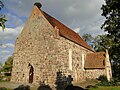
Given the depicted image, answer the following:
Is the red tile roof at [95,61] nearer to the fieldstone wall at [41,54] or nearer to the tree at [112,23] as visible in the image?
the fieldstone wall at [41,54]

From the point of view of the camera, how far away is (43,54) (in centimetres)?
2339

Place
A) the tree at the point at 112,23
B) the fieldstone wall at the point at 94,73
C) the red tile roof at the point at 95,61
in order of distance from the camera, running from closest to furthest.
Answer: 1. the tree at the point at 112,23
2. the fieldstone wall at the point at 94,73
3. the red tile roof at the point at 95,61

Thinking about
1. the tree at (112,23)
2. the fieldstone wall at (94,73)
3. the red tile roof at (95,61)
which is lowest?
the fieldstone wall at (94,73)

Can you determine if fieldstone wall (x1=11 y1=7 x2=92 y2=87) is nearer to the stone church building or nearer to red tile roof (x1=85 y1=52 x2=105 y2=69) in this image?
the stone church building

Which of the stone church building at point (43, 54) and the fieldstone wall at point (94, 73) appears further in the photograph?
the fieldstone wall at point (94, 73)

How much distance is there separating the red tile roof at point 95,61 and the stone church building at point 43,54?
84 cm

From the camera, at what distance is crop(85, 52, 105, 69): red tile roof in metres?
30.4

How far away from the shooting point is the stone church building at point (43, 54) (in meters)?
22.5

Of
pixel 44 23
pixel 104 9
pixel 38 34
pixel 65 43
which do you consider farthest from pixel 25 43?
pixel 104 9

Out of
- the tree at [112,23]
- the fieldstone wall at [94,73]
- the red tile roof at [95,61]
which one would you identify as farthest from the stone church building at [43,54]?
the tree at [112,23]

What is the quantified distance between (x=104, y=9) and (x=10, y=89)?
1701 cm

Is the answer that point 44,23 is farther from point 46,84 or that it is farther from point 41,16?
point 46,84

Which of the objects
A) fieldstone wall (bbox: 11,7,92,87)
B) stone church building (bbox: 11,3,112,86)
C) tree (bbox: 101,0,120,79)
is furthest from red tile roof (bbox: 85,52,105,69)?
tree (bbox: 101,0,120,79)

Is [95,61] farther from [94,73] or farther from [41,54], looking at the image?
[41,54]
